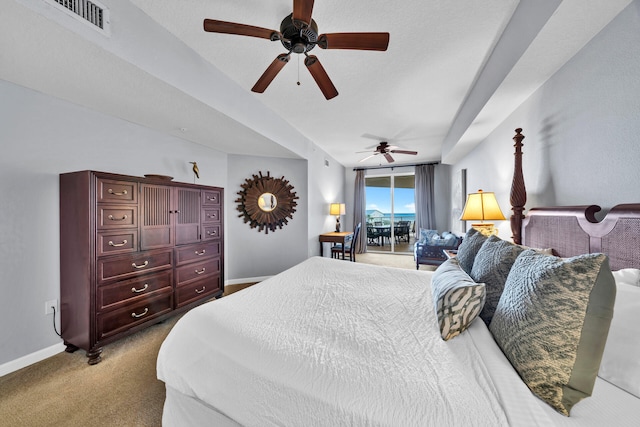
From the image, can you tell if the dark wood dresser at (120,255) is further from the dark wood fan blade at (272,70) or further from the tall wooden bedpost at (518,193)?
the tall wooden bedpost at (518,193)

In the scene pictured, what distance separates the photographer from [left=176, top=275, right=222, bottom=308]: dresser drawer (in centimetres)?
272

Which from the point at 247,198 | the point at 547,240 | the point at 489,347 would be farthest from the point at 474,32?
the point at 247,198

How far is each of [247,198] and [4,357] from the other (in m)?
2.94

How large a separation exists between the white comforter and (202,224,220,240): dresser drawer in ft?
5.96

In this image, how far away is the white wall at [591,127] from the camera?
47.6 inches

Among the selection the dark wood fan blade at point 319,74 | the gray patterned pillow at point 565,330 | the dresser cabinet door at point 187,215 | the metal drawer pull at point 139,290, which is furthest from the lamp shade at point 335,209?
the gray patterned pillow at point 565,330

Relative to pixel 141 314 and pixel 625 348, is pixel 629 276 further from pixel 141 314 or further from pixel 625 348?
pixel 141 314

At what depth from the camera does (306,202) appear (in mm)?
4438

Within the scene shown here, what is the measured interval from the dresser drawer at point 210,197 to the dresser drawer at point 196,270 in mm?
761

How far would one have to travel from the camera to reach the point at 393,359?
0.91 m

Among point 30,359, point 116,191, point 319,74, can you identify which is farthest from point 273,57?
point 30,359

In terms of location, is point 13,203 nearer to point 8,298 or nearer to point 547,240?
point 8,298

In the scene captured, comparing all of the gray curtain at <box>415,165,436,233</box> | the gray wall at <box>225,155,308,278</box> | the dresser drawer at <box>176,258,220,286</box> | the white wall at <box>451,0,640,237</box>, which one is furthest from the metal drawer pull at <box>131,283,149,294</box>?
the gray curtain at <box>415,165,436,233</box>

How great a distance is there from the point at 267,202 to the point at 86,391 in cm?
311
